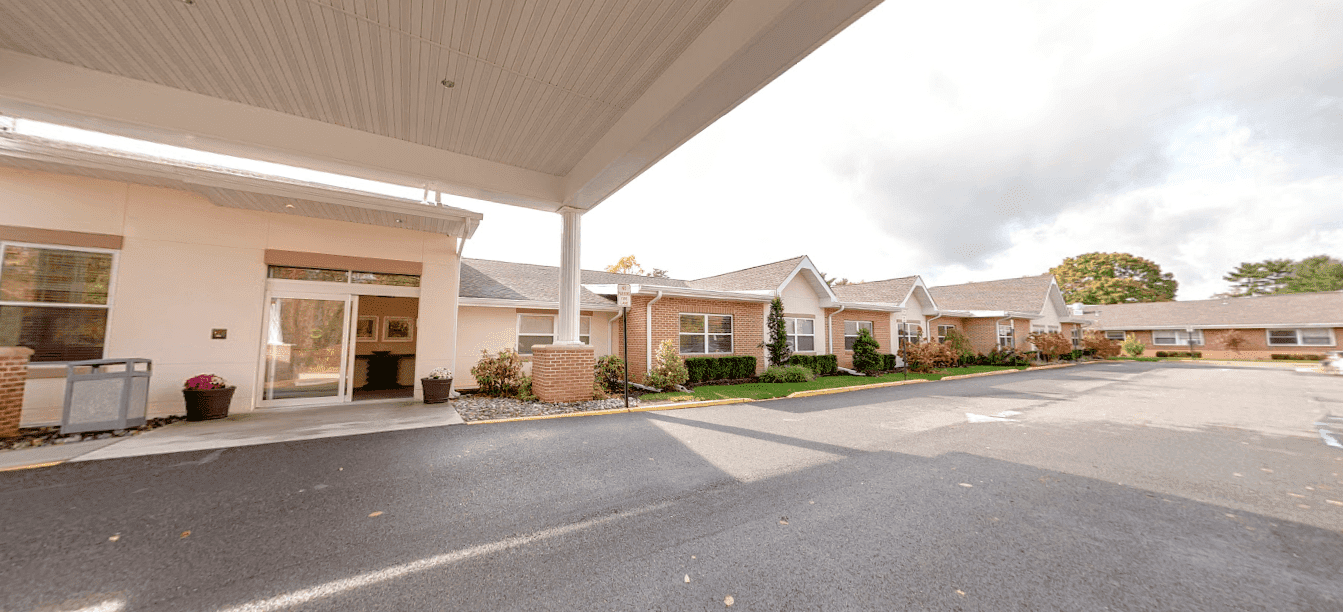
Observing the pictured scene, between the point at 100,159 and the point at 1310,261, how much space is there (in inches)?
3963

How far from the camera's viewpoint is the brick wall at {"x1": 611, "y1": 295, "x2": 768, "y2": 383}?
12.3m

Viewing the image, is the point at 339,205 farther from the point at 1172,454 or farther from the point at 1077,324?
the point at 1077,324

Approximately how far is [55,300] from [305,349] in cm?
305

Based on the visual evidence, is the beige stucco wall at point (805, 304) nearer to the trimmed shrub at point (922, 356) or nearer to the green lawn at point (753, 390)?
the green lawn at point (753, 390)

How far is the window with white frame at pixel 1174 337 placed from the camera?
3191 cm

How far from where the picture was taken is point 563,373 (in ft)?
27.6

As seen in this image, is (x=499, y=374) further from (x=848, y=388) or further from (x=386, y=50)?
(x=848, y=388)

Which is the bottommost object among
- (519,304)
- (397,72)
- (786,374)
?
(786,374)

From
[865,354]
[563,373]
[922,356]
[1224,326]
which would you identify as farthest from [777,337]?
[1224,326]

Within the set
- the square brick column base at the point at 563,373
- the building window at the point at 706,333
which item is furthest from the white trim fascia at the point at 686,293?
the square brick column base at the point at 563,373

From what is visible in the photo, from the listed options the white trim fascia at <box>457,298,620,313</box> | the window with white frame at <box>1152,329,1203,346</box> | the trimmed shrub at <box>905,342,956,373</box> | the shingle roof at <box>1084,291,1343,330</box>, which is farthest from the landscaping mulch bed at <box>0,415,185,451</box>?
the window with white frame at <box>1152,329,1203,346</box>

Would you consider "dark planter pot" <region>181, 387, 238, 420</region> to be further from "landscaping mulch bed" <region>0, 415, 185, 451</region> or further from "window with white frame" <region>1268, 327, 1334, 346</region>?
"window with white frame" <region>1268, 327, 1334, 346</region>

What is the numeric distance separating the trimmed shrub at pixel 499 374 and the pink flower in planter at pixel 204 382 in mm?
3975

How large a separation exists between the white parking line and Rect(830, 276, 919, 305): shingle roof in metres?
17.3
